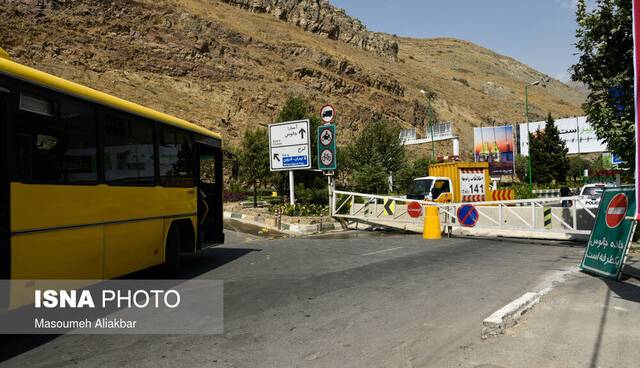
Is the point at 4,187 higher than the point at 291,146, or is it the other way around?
the point at 291,146

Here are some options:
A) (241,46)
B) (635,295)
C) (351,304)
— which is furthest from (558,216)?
(241,46)

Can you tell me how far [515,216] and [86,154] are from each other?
1295 centimetres

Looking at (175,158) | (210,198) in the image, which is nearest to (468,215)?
(210,198)

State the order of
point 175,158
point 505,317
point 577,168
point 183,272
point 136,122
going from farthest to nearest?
point 577,168
point 183,272
point 175,158
point 136,122
point 505,317

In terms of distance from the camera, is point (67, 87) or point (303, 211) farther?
point (303, 211)

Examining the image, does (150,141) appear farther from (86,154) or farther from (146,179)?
(86,154)

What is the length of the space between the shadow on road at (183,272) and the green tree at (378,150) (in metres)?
22.1

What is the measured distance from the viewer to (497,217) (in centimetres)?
1606

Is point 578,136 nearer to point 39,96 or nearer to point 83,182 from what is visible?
point 83,182

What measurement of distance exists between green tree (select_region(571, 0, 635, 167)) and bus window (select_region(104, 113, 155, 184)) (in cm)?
1047

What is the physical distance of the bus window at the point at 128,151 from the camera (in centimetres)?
712

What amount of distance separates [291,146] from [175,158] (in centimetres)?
1409

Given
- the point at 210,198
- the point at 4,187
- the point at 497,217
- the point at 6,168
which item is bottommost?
the point at 497,217

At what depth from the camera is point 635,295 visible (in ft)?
23.3
